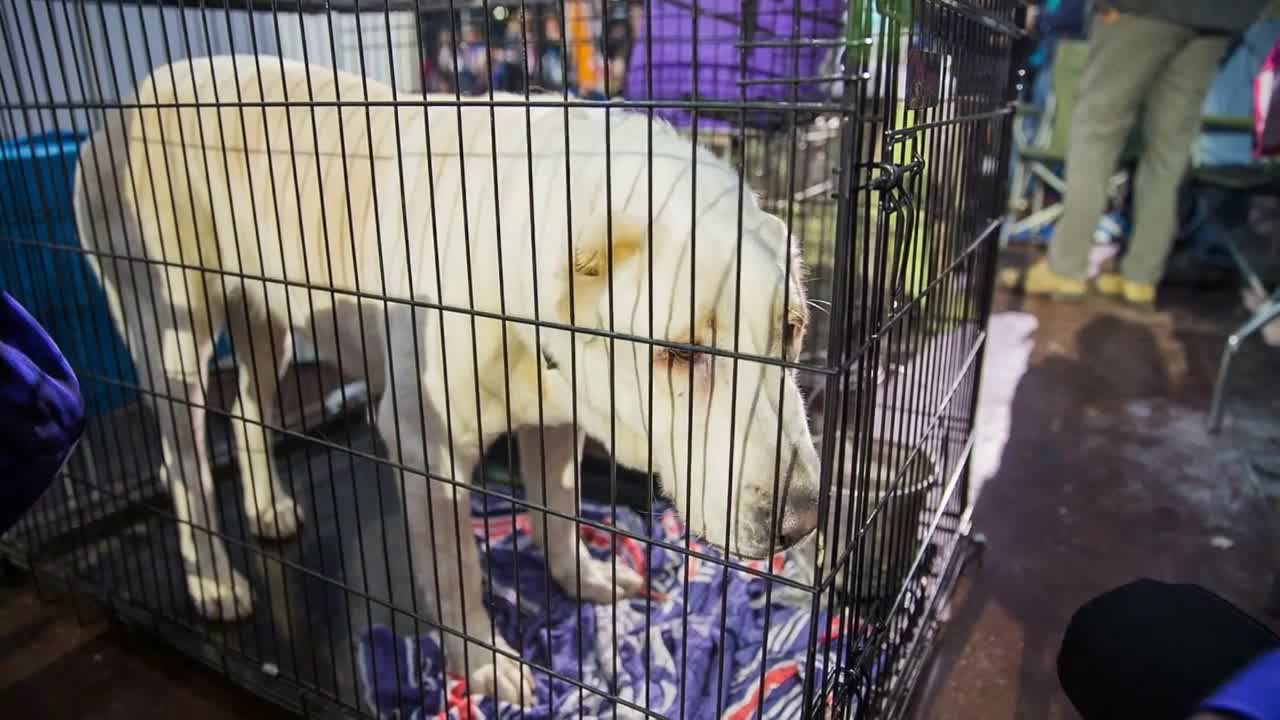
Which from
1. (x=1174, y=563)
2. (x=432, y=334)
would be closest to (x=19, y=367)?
(x=432, y=334)

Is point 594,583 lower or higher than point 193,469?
lower

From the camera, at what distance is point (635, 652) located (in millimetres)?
1566

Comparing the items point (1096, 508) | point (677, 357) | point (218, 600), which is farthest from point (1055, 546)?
point (218, 600)

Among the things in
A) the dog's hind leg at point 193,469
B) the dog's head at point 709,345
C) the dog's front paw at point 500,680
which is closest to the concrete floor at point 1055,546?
the dog's hind leg at point 193,469

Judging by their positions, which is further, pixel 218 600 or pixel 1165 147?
pixel 1165 147

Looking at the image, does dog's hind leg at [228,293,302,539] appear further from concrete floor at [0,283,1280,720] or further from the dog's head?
the dog's head

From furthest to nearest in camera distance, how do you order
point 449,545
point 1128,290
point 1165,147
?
point 1128,290, point 1165,147, point 449,545

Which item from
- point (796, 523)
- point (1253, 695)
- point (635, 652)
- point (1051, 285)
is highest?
point (1253, 695)

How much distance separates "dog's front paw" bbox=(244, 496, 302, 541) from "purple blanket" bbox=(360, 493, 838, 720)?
1.59 feet

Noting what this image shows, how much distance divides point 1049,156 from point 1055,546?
367 cm

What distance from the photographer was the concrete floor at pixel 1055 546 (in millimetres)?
1510

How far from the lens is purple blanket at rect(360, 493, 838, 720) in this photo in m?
1.41

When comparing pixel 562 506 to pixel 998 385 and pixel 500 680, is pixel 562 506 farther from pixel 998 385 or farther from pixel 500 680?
pixel 998 385

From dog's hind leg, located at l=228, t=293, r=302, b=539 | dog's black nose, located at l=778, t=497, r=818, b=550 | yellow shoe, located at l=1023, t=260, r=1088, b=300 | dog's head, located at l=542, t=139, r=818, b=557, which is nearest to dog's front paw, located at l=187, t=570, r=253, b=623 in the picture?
dog's hind leg, located at l=228, t=293, r=302, b=539
